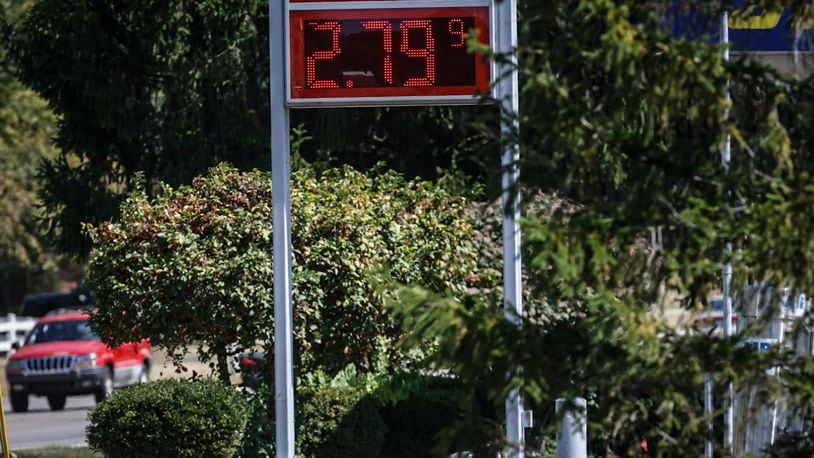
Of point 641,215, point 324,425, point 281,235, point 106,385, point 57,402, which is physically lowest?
point 57,402

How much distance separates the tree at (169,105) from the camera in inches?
703

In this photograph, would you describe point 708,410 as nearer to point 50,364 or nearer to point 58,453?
point 58,453

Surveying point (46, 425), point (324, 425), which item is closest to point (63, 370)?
point (46, 425)

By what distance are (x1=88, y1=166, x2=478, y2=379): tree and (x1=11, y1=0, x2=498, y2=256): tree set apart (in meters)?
6.26

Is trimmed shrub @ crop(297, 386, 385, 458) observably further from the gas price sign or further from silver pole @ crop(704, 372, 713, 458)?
silver pole @ crop(704, 372, 713, 458)

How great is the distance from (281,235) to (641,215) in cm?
475

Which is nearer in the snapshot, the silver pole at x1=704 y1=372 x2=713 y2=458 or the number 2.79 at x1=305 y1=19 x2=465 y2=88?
the silver pole at x1=704 y1=372 x2=713 y2=458

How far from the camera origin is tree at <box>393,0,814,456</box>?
4.14 metres

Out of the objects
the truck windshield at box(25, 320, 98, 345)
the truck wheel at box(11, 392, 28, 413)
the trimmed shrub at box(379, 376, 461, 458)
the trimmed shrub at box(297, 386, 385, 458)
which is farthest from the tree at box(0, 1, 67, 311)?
the trimmed shrub at box(297, 386, 385, 458)

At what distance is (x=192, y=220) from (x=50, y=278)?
43.3 meters

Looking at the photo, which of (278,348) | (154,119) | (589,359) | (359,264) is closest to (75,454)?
(154,119)

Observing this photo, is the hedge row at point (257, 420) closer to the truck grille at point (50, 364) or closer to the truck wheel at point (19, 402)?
the truck grille at point (50, 364)

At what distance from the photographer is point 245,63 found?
712 inches

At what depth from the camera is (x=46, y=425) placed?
21578 mm
